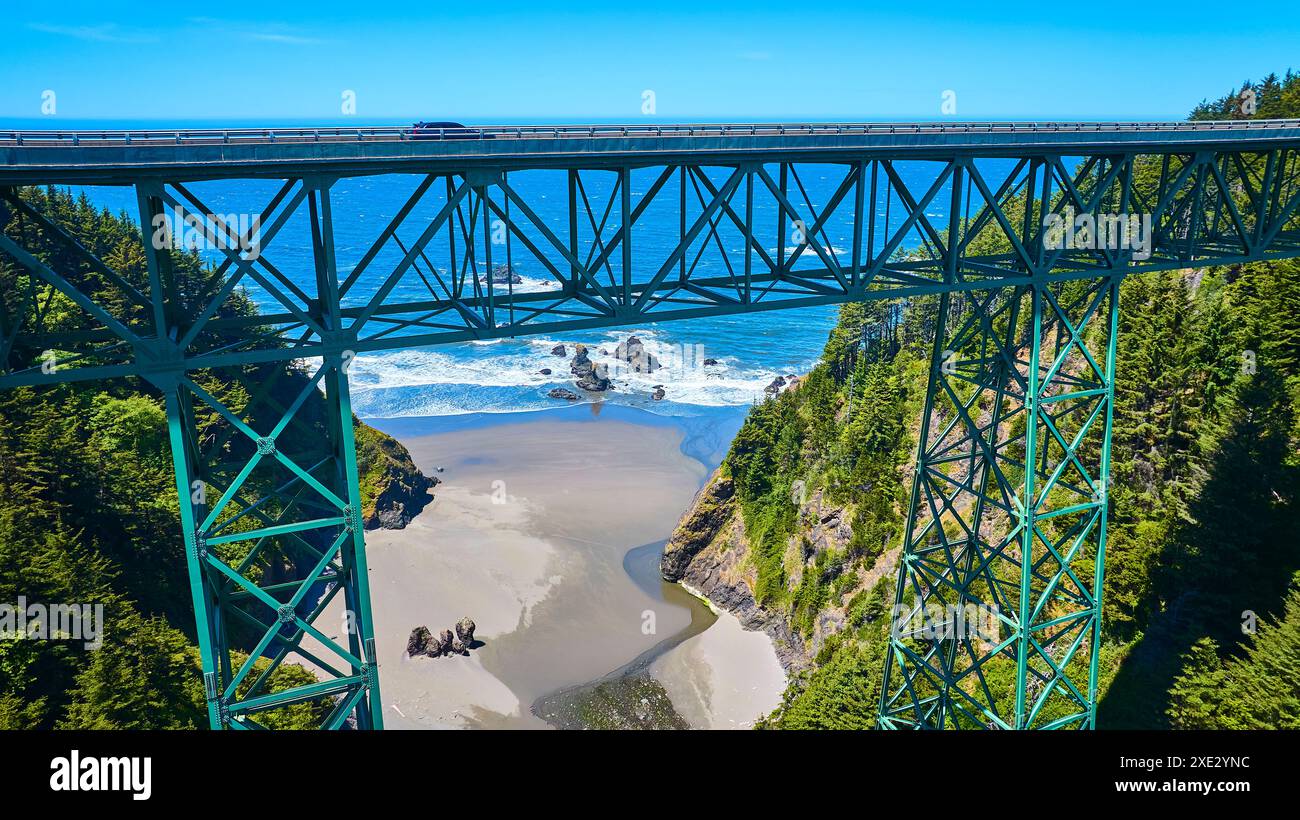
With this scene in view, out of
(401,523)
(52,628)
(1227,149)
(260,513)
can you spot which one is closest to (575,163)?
(260,513)

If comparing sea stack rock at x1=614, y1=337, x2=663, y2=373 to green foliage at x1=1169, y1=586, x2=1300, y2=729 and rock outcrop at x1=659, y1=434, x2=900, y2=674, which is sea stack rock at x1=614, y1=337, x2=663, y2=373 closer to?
rock outcrop at x1=659, y1=434, x2=900, y2=674

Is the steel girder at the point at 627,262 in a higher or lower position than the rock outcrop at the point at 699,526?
higher

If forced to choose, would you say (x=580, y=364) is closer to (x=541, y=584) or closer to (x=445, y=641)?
(x=541, y=584)

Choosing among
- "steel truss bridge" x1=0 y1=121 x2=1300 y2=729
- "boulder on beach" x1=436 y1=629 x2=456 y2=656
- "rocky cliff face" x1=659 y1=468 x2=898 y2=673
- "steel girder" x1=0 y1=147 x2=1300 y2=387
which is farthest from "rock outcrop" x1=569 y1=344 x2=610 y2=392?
"steel girder" x1=0 y1=147 x2=1300 y2=387

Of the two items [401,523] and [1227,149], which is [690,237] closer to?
[1227,149]

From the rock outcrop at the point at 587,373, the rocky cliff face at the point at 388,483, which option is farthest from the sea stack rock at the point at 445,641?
the rock outcrop at the point at 587,373

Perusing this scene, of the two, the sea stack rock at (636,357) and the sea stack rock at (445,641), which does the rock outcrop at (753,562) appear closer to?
the sea stack rock at (445,641)

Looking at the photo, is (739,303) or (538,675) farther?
(538,675)
